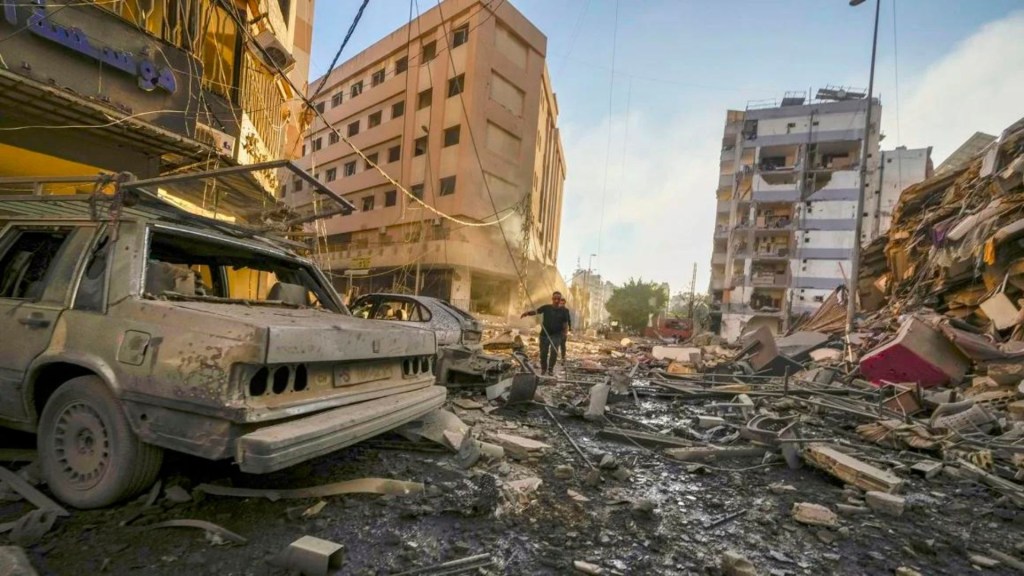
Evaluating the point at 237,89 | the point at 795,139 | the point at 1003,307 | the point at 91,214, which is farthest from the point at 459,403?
the point at 795,139

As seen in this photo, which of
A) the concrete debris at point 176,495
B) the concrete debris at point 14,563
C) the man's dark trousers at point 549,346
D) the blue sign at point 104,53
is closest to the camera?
the concrete debris at point 14,563

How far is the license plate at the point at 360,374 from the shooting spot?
8.75 ft

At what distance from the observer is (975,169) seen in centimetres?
1161

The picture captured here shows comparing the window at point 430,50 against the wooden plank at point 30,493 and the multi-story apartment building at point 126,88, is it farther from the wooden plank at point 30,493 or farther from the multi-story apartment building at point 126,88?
the wooden plank at point 30,493

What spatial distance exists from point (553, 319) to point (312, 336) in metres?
6.35

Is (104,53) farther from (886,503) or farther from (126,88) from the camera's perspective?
(886,503)

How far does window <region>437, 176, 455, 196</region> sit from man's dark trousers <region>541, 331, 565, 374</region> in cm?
1702

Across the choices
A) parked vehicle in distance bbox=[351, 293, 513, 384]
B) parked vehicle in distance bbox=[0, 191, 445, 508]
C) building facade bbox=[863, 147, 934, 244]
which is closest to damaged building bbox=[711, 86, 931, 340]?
building facade bbox=[863, 147, 934, 244]

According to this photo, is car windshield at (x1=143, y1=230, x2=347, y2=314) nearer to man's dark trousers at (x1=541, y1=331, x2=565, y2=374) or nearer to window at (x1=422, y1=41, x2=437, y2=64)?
man's dark trousers at (x1=541, y1=331, x2=565, y2=374)

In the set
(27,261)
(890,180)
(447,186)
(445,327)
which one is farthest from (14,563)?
(890,180)

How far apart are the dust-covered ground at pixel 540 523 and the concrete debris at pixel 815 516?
1.7 inches

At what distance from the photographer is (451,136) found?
24859 millimetres

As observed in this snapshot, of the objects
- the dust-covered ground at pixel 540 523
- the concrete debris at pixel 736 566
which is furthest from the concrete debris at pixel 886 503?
the concrete debris at pixel 736 566

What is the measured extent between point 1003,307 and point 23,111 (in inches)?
627
